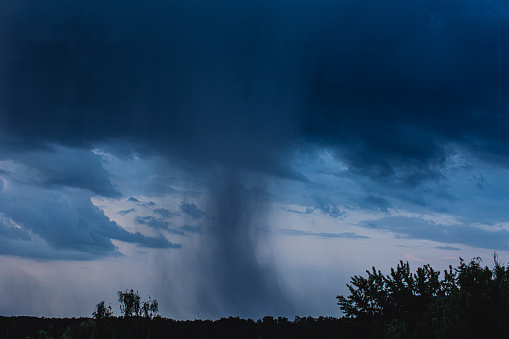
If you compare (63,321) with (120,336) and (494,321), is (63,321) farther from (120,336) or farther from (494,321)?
(494,321)

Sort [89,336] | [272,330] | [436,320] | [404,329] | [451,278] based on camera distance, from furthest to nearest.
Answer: [272,330] < [89,336] < [451,278] < [404,329] < [436,320]

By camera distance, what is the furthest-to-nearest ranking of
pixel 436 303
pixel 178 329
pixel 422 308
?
pixel 178 329 < pixel 422 308 < pixel 436 303

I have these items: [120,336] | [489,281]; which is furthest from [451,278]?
[120,336]

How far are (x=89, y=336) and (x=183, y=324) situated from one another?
→ 274 feet

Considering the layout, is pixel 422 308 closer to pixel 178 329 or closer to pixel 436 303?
pixel 436 303

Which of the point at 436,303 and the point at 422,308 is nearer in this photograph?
the point at 436,303

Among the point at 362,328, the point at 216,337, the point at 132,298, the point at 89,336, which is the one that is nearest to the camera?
the point at 362,328

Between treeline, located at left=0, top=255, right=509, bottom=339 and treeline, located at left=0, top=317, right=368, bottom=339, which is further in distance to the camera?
treeline, located at left=0, top=317, right=368, bottom=339

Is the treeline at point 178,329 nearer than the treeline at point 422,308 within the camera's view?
No

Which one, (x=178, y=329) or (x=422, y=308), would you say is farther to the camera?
(x=178, y=329)

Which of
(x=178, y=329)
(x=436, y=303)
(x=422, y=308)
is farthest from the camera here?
(x=178, y=329)

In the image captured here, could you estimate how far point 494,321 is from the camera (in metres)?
26.6

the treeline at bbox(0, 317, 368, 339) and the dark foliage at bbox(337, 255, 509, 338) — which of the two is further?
the treeline at bbox(0, 317, 368, 339)

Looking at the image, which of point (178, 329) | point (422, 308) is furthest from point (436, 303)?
point (178, 329)
